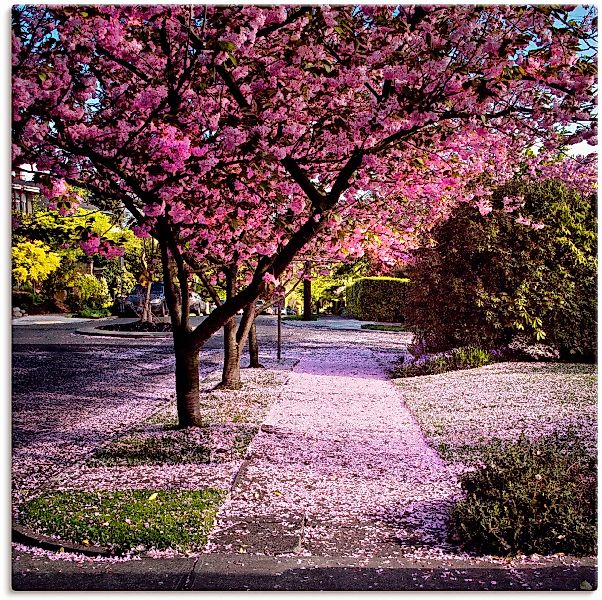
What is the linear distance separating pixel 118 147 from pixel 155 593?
306 cm

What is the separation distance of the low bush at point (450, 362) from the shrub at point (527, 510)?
23.8 feet

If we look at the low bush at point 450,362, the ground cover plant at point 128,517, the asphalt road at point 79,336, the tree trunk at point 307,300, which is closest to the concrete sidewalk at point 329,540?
the ground cover plant at point 128,517

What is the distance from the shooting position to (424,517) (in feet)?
17.1

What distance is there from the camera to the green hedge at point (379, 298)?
25547mm

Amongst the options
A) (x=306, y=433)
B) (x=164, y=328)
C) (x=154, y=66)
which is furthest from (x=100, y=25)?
(x=164, y=328)

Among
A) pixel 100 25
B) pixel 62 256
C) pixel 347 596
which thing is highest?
pixel 100 25

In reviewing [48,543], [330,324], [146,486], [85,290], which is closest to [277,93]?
[146,486]

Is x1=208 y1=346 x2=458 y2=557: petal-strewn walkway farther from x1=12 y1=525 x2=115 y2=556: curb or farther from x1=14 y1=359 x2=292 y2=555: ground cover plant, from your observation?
x1=12 y1=525 x2=115 y2=556: curb

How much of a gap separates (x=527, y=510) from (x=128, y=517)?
7.92 ft

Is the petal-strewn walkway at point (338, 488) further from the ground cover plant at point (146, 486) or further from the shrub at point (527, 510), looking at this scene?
the shrub at point (527, 510)

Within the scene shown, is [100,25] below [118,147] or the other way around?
the other way around

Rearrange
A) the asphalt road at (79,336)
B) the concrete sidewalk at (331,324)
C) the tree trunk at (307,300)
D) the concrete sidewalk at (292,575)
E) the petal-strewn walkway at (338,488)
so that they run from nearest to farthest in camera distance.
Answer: the concrete sidewalk at (292,575) < the petal-strewn walkway at (338,488) < the asphalt road at (79,336) < the concrete sidewalk at (331,324) < the tree trunk at (307,300)

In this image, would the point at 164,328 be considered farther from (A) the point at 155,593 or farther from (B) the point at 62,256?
(A) the point at 155,593

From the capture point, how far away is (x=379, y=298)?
26.0 meters
